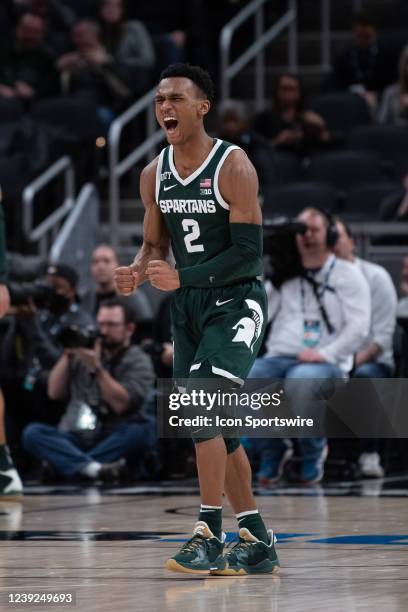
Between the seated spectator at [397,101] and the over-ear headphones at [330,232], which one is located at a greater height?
the seated spectator at [397,101]

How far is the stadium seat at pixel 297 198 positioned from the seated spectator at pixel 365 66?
205 cm

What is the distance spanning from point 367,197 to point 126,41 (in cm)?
394

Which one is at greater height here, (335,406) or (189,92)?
(189,92)

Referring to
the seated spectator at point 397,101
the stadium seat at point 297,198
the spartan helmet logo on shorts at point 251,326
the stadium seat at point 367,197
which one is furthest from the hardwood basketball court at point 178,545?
the seated spectator at point 397,101

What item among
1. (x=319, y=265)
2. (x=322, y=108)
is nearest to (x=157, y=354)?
(x=319, y=265)

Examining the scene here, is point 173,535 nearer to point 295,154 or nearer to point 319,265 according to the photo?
point 319,265

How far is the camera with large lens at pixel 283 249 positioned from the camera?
10.8m

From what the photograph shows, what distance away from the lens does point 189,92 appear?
245 inches

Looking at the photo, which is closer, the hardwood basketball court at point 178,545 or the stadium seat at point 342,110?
the hardwood basketball court at point 178,545

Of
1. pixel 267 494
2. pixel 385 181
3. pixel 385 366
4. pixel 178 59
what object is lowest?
pixel 267 494

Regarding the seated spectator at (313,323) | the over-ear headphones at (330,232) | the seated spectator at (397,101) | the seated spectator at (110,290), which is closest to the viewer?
the seated spectator at (313,323)

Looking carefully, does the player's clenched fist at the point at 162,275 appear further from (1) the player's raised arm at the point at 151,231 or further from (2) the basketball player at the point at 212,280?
(1) the player's raised arm at the point at 151,231

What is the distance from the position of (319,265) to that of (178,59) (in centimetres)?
633

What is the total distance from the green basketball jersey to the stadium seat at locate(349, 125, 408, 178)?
824 centimetres
